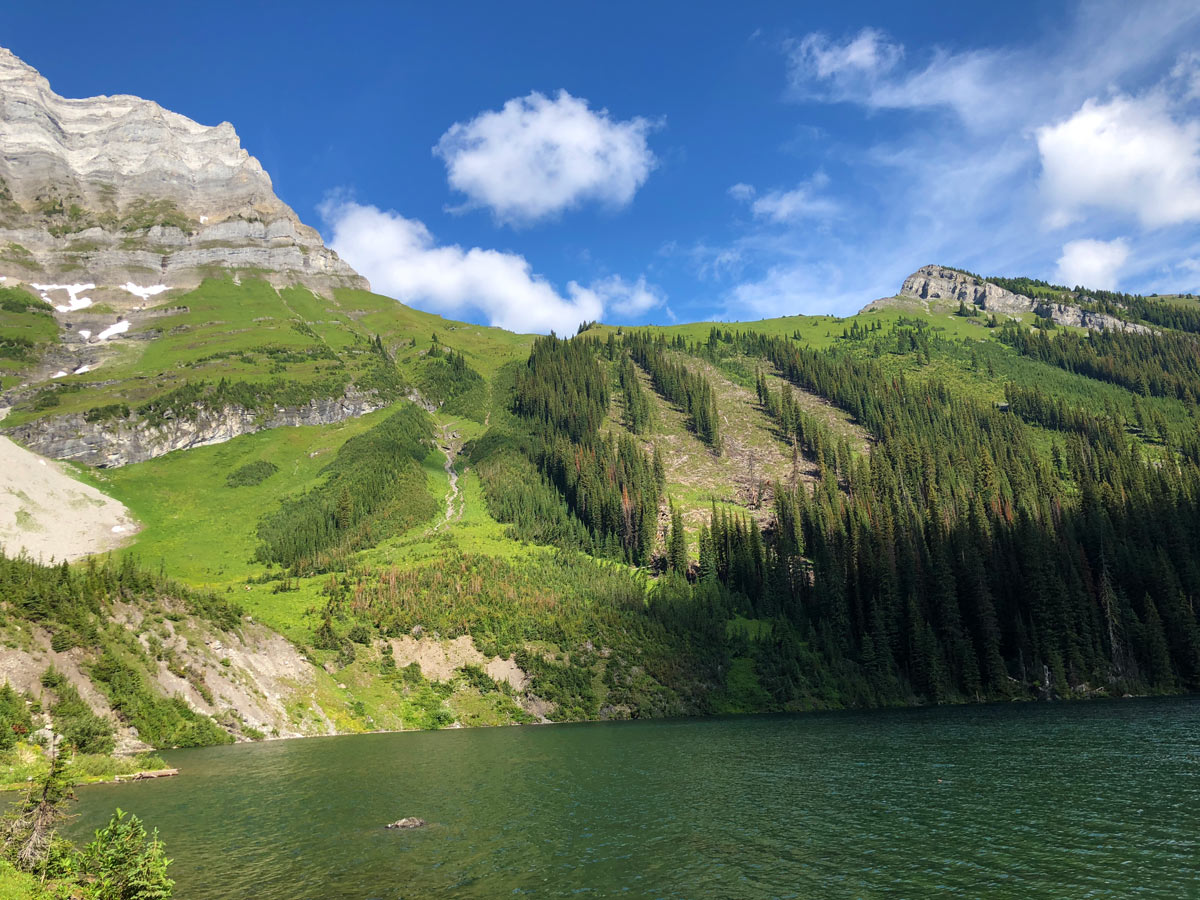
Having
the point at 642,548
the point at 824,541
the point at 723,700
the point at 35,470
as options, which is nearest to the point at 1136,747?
the point at 723,700

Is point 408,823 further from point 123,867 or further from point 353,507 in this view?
point 353,507

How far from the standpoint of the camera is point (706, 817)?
130 feet

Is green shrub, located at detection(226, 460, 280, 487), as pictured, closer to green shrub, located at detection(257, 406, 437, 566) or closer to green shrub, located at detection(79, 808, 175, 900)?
green shrub, located at detection(257, 406, 437, 566)

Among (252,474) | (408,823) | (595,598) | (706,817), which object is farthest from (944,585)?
(252,474)

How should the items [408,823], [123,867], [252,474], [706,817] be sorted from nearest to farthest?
1. [123,867]
2. [408,823]
3. [706,817]
4. [252,474]

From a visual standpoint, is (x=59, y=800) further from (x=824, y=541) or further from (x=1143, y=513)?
(x=1143, y=513)

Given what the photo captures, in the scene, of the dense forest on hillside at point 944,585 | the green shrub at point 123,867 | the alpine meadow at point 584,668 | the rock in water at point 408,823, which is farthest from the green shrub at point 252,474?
the green shrub at point 123,867

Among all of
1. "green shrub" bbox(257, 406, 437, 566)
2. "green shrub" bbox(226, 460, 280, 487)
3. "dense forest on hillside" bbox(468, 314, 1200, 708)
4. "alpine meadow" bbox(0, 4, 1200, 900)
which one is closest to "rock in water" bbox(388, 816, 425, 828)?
"alpine meadow" bbox(0, 4, 1200, 900)

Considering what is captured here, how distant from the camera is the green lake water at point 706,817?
2797 cm

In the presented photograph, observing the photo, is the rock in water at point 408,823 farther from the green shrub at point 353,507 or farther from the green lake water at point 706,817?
the green shrub at point 353,507

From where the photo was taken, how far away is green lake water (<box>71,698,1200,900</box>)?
27969 mm

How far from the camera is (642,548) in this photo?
163 m

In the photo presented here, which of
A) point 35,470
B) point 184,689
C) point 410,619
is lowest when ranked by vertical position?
point 184,689

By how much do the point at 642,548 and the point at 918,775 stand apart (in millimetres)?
114222
